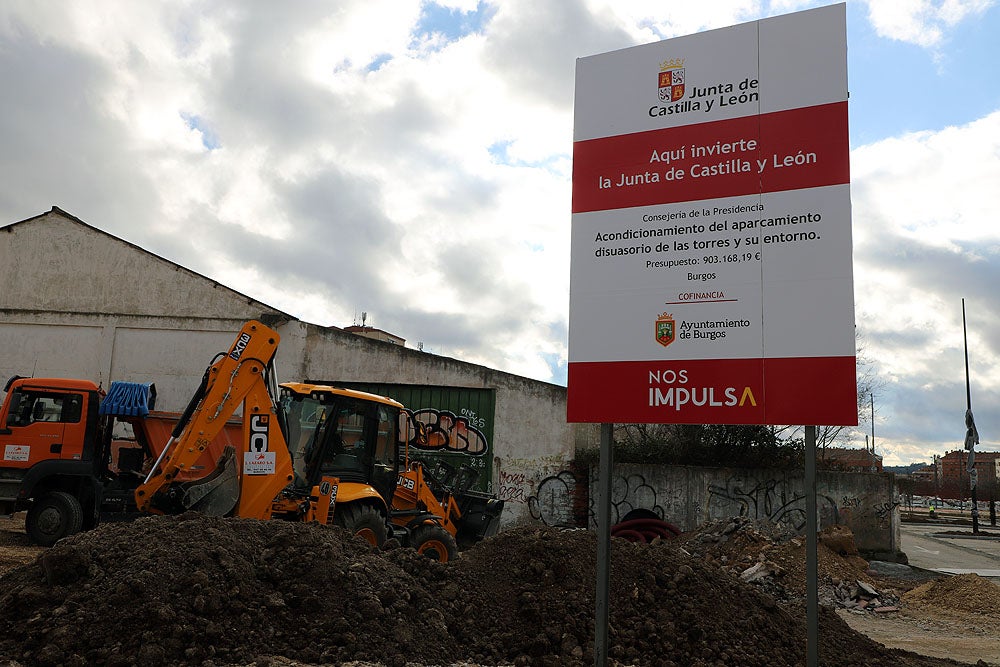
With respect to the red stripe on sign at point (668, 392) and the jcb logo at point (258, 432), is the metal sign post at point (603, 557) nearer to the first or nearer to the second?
the red stripe on sign at point (668, 392)

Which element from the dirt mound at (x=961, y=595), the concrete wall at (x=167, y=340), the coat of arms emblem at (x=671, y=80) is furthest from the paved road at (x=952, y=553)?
the coat of arms emblem at (x=671, y=80)

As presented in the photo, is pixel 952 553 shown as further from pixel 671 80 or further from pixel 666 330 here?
pixel 671 80

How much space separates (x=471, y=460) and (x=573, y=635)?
14719 mm

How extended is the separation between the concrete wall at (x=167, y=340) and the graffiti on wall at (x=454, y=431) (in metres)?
0.47

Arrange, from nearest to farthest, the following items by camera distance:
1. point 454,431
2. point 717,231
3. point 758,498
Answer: point 717,231 → point 758,498 → point 454,431

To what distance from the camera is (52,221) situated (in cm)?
2269

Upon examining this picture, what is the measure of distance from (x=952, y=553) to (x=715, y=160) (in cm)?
2380

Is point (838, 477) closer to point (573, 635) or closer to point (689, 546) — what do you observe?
point (689, 546)

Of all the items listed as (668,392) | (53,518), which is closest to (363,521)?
(53,518)

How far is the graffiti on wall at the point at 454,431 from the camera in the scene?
20.5 meters

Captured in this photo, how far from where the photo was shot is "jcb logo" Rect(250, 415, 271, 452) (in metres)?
9.90

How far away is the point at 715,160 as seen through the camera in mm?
4484

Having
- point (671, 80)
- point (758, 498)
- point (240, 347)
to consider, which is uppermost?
point (671, 80)

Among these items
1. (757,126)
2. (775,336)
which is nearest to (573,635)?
(775,336)
